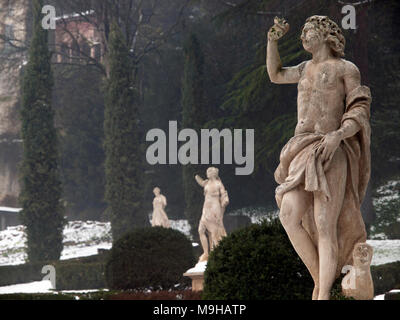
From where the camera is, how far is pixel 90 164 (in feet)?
98.3

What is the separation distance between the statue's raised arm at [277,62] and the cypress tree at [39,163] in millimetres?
18330

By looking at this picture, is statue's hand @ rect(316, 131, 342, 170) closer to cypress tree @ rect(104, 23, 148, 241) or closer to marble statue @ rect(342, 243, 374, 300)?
marble statue @ rect(342, 243, 374, 300)

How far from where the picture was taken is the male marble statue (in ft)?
17.2

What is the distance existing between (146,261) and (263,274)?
645cm

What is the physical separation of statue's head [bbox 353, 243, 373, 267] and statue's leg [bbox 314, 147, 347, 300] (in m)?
0.16

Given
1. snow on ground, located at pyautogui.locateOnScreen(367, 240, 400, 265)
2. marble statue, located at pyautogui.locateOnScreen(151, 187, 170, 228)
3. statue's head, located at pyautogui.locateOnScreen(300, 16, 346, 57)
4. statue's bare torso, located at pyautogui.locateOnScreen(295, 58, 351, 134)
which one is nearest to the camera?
statue's bare torso, located at pyautogui.locateOnScreen(295, 58, 351, 134)

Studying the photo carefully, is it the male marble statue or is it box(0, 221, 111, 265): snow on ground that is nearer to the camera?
the male marble statue

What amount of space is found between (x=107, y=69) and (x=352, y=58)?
10.5m

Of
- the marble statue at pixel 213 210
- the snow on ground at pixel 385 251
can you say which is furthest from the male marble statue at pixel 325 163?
the snow on ground at pixel 385 251

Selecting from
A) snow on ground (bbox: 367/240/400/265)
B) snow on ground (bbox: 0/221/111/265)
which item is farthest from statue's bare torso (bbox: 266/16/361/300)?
snow on ground (bbox: 0/221/111/265)

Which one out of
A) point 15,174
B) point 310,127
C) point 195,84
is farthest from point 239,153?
point 310,127

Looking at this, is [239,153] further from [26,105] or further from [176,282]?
[176,282]

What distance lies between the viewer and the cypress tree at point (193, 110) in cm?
2495
